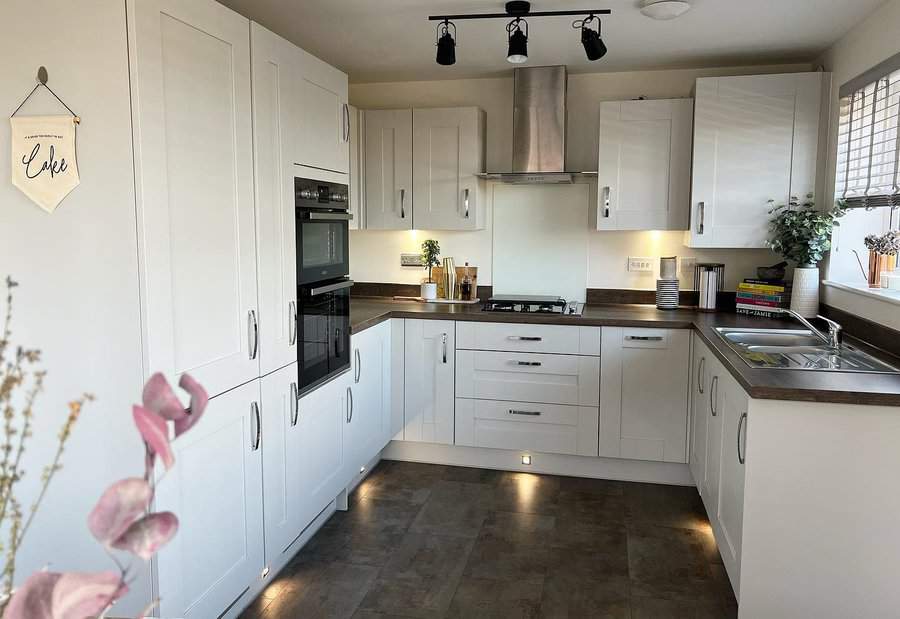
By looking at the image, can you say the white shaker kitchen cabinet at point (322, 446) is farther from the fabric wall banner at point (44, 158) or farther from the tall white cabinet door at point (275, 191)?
the fabric wall banner at point (44, 158)

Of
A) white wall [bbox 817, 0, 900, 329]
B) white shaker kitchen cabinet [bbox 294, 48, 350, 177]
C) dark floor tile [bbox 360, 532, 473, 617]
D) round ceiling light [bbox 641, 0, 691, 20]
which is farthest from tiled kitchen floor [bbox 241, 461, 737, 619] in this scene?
round ceiling light [bbox 641, 0, 691, 20]

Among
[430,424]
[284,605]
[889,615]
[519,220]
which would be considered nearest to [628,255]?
[519,220]

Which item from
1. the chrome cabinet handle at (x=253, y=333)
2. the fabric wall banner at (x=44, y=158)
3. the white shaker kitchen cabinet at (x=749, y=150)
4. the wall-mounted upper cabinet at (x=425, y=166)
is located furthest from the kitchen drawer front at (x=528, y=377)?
the fabric wall banner at (x=44, y=158)

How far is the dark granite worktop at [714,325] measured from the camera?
2217 mm

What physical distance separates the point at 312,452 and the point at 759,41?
2.92 meters

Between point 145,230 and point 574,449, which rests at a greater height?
point 145,230

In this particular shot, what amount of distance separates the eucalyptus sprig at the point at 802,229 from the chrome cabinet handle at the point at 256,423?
9.01 feet

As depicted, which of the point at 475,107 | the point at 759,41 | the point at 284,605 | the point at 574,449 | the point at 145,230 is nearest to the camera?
the point at 145,230

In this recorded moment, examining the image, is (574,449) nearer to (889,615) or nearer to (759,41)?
(889,615)

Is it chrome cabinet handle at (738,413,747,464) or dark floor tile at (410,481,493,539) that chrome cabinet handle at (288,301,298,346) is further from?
chrome cabinet handle at (738,413,747,464)

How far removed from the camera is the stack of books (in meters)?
3.79

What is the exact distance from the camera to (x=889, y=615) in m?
2.24

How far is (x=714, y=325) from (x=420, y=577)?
188 centimetres

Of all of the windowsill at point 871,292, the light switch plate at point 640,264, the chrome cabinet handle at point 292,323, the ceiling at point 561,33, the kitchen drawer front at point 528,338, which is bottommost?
the kitchen drawer front at point 528,338
